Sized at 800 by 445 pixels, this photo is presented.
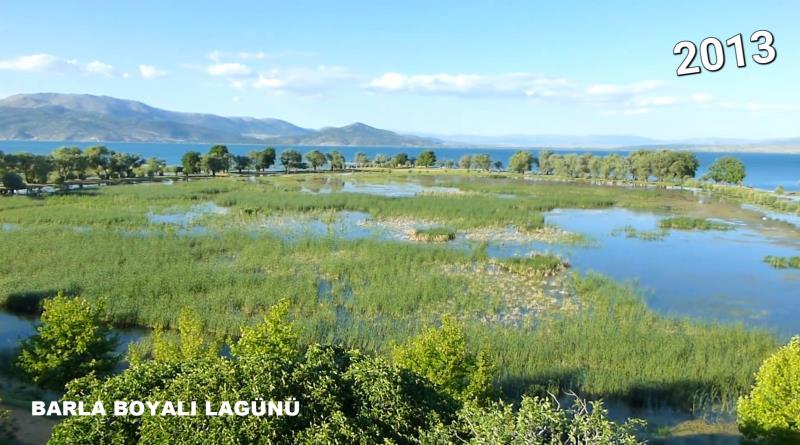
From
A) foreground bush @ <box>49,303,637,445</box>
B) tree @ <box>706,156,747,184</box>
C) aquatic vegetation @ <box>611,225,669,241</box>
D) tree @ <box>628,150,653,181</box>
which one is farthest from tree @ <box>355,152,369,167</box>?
foreground bush @ <box>49,303,637,445</box>

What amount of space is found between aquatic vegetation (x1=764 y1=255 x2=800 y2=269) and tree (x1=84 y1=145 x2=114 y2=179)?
9339 centimetres

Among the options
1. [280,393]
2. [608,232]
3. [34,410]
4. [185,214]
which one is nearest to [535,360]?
[280,393]

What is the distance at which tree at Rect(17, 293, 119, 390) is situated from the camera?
52.9 feet

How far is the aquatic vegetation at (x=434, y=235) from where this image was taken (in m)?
44.4

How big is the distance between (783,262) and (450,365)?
3777cm

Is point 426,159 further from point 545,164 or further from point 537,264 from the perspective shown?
point 537,264

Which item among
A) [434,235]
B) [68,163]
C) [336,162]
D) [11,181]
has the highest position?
[336,162]

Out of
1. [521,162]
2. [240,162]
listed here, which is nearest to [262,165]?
[240,162]

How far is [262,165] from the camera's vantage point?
121062mm

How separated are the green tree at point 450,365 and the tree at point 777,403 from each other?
23.9 feet

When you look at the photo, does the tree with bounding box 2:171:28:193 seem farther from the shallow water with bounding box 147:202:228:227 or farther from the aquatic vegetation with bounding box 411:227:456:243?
the aquatic vegetation with bounding box 411:227:456:243

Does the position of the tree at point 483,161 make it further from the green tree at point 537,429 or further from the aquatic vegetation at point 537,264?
the green tree at point 537,429

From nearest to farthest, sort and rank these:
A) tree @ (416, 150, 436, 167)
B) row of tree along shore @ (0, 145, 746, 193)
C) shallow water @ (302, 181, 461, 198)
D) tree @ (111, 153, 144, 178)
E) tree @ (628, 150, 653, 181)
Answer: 1. row of tree along shore @ (0, 145, 746, 193)
2. shallow water @ (302, 181, 461, 198)
3. tree @ (111, 153, 144, 178)
4. tree @ (628, 150, 653, 181)
5. tree @ (416, 150, 436, 167)

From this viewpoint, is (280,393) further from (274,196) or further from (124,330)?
(274,196)
